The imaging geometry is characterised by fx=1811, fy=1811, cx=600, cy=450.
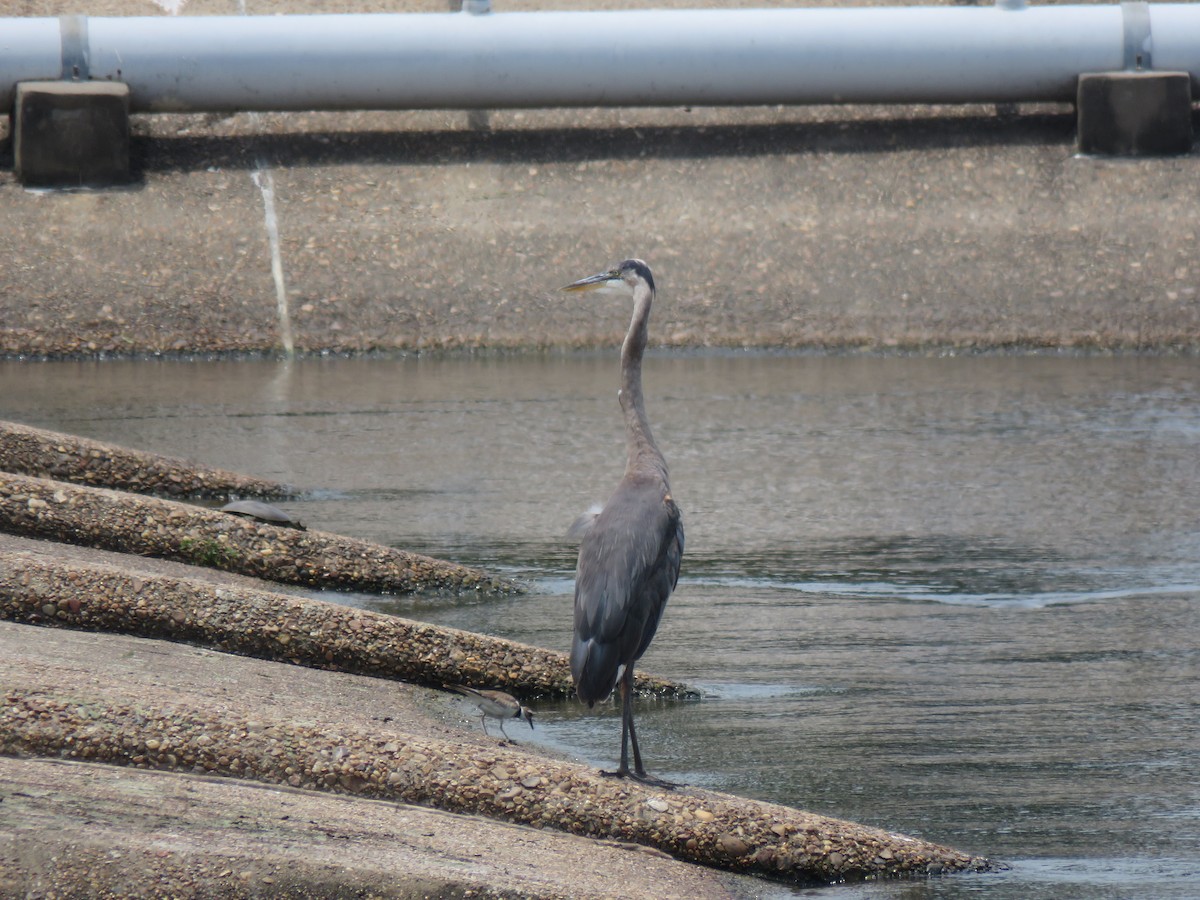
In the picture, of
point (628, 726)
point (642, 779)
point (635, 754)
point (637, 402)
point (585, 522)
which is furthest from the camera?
point (637, 402)

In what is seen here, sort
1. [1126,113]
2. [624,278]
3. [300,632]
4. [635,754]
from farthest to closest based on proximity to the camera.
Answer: [1126,113]
[300,632]
[624,278]
[635,754]

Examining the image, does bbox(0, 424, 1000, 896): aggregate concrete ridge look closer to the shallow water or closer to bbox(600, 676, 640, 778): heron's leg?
bbox(600, 676, 640, 778): heron's leg

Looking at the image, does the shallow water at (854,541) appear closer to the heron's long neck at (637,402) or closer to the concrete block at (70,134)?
the heron's long neck at (637,402)

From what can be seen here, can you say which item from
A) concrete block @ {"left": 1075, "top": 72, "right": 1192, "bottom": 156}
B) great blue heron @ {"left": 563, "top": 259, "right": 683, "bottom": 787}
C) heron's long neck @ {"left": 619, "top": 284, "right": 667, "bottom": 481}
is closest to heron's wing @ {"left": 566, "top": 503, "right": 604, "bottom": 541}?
great blue heron @ {"left": 563, "top": 259, "right": 683, "bottom": 787}

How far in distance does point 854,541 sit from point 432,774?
222 inches

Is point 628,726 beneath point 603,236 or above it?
above

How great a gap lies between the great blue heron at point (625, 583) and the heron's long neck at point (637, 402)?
0.04m

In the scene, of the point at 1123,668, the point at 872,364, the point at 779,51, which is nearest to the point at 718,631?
the point at 1123,668

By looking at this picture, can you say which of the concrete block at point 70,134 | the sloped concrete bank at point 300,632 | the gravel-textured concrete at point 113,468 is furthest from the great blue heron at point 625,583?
the concrete block at point 70,134

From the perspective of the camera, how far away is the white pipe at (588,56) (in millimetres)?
20812

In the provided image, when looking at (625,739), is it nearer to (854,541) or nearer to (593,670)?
(593,670)

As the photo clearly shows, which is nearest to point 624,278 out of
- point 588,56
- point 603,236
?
point 603,236

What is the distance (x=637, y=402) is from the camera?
7016 mm

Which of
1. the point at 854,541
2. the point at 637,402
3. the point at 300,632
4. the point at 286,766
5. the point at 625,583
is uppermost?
the point at 637,402
